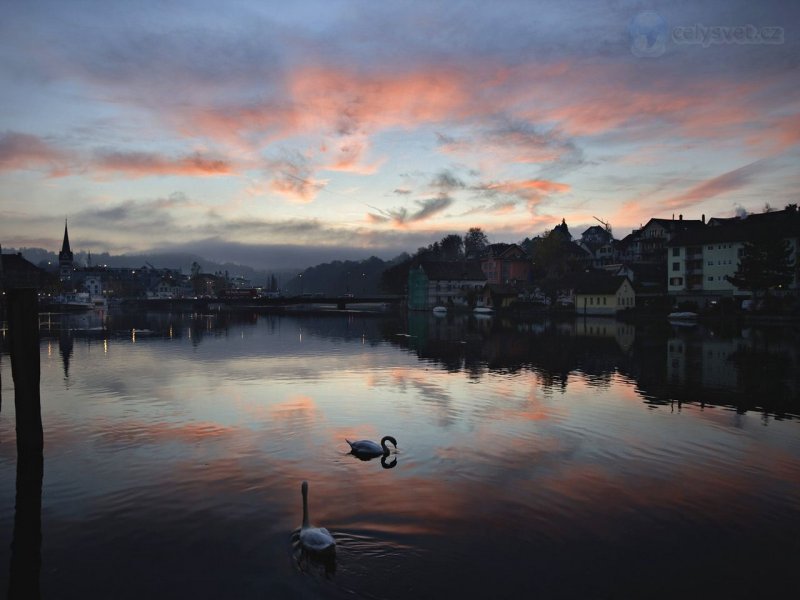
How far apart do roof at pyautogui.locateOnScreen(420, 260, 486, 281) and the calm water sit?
131681 millimetres

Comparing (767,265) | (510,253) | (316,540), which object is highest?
(510,253)

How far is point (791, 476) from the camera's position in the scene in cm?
1758

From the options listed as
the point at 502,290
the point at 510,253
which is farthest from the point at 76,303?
the point at 510,253

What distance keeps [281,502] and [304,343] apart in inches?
1893

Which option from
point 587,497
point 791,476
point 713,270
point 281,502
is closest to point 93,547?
point 281,502

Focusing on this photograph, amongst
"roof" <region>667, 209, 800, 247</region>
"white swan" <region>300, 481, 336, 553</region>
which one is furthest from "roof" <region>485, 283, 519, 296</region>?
"white swan" <region>300, 481, 336, 553</region>

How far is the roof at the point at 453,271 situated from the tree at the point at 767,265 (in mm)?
89772

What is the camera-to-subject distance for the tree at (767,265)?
276 feet

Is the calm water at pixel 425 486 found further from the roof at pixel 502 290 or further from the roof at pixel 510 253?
the roof at pixel 510 253

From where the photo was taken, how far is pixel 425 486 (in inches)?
655

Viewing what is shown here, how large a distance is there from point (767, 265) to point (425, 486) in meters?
86.3

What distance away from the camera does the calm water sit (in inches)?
463

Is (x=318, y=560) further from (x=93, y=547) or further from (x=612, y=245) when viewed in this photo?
(x=612, y=245)

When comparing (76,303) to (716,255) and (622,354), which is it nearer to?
(716,255)
